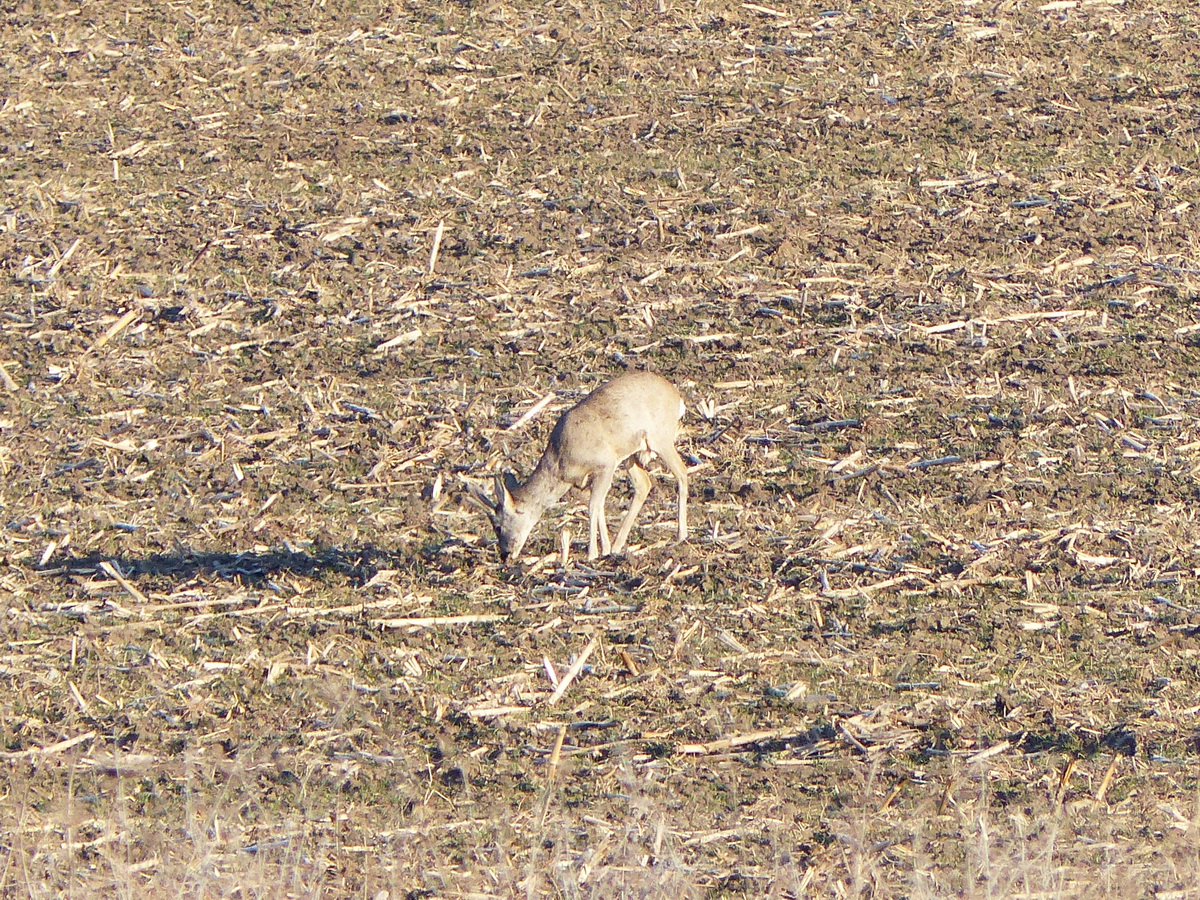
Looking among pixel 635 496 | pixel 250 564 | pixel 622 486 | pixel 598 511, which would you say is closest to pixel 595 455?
pixel 598 511

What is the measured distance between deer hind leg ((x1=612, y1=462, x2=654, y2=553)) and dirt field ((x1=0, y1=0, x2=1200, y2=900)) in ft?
0.62

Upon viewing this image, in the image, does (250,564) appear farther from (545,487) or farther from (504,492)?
(545,487)

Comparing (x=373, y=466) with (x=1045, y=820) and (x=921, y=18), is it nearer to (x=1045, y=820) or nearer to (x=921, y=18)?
(x=1045, y=820)

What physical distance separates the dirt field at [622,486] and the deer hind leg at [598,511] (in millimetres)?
233

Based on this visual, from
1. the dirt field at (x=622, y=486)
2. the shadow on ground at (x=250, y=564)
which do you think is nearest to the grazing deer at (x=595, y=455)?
the dirt field at (x=622, y=486)

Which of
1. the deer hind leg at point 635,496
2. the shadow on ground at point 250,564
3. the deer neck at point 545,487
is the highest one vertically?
the deer neck at point 545,487

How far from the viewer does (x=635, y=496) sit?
10.2 m

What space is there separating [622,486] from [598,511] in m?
1.13

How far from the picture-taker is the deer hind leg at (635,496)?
32.6 feet

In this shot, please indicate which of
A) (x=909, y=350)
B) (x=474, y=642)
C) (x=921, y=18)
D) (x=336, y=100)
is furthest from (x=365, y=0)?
(x=474, y=642)

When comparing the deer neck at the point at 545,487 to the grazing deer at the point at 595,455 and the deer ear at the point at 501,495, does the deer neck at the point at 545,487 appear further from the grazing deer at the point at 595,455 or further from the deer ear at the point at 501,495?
the deer ear at the point at 501,495

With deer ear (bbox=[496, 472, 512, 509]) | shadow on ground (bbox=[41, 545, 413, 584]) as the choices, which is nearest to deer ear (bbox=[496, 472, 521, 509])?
deer ear (bbox=[496, 472, 512, 509])

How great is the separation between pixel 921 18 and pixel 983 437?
699 cm

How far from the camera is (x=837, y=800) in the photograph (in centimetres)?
742
